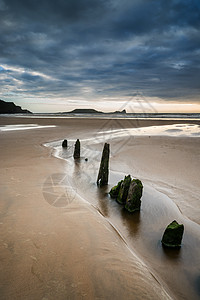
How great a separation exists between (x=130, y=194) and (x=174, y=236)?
5.40ft

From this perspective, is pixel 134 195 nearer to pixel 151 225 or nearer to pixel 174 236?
pixel 151 225

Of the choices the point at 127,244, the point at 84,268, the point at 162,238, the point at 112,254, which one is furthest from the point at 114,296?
the point at 162,238

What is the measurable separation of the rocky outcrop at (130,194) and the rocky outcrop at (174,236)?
140cm

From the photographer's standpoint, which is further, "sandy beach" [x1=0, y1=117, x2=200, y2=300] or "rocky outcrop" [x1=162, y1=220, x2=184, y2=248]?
"rocky outcrop" [x1=162, y1=220, x2=184, y2=248]

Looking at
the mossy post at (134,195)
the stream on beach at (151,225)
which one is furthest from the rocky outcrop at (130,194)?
the stream on beach at (151,225)

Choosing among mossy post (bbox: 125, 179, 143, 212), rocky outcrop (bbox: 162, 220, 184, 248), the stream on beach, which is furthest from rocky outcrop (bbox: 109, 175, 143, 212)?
rocky outcrop (bbox: 162, 220, 184, 248)

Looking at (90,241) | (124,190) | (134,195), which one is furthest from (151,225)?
(90,241)

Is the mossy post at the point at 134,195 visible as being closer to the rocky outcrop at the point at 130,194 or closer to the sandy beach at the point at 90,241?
the rocky outcrop at the point at 130,194

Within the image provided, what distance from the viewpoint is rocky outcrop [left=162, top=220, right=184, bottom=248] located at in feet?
11.9

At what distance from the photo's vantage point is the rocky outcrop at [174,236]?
3.61m

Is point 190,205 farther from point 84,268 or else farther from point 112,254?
point 84,268

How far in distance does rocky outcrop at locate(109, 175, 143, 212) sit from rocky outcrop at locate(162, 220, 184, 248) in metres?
1.40

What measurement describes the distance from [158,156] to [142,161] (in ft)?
5.09

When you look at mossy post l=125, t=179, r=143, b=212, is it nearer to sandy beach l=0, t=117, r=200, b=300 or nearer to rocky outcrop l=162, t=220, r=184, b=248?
sandy beach l=0, t=117, r=200, b=300
